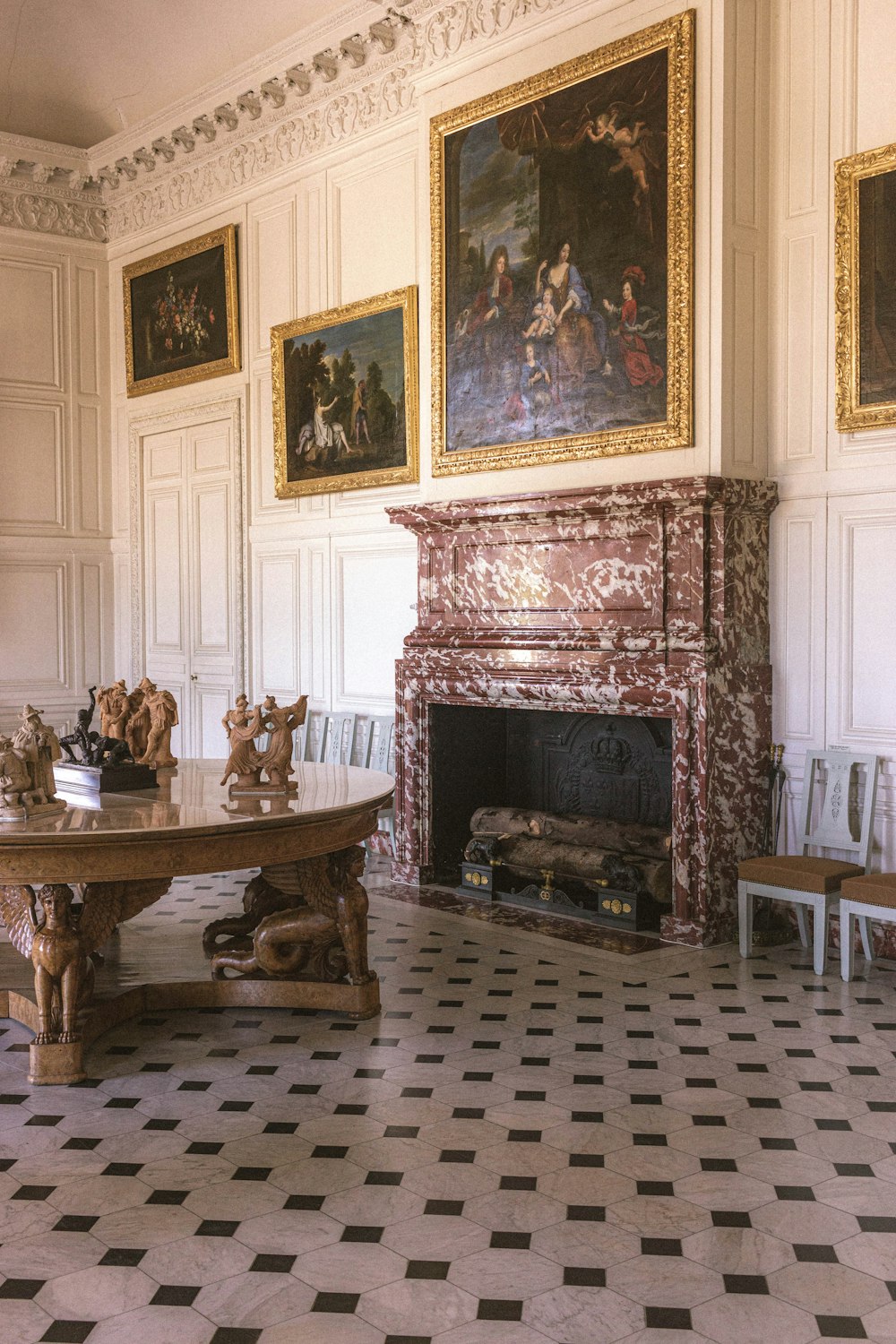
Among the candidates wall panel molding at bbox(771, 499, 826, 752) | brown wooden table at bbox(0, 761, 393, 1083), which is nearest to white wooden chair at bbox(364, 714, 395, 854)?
brown wooden table at bbox(0, 761, 393, 1083)

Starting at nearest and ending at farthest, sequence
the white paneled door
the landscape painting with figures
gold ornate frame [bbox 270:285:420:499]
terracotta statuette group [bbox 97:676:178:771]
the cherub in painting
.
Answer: the landscape painting with figures → terracotta statuette group [bbox 97:676:178:771] → the cherub in painting → gold ornate frame [bbox 270:285:420:499] → the white paneled door

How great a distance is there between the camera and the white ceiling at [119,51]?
10031 millimetres

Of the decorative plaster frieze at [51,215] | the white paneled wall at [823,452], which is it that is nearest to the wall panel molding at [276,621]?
the decorative plaster frieze at [51,215]

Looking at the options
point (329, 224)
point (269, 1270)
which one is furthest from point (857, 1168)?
point (329, 224)

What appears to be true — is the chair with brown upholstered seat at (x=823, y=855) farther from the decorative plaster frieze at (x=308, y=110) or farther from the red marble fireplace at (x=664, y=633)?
the decorative plaster frieze at (x=308, y=110)

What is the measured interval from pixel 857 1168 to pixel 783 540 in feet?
13.1

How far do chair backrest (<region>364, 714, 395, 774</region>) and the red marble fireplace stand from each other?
144 centimetres

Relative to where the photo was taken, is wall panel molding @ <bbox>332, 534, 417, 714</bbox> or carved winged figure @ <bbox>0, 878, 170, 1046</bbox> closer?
carved winged figure @ <bbox>0, 878, 170, 1046</bbox>

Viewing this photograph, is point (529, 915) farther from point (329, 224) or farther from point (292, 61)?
point (292, 61)

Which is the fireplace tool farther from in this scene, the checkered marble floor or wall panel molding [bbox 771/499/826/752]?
the checkered marble floor

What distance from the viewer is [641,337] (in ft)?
24.4

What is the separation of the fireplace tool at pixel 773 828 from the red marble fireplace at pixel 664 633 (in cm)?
6

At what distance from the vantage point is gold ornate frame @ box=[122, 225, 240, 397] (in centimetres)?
1138

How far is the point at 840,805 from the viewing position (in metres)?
6.94
